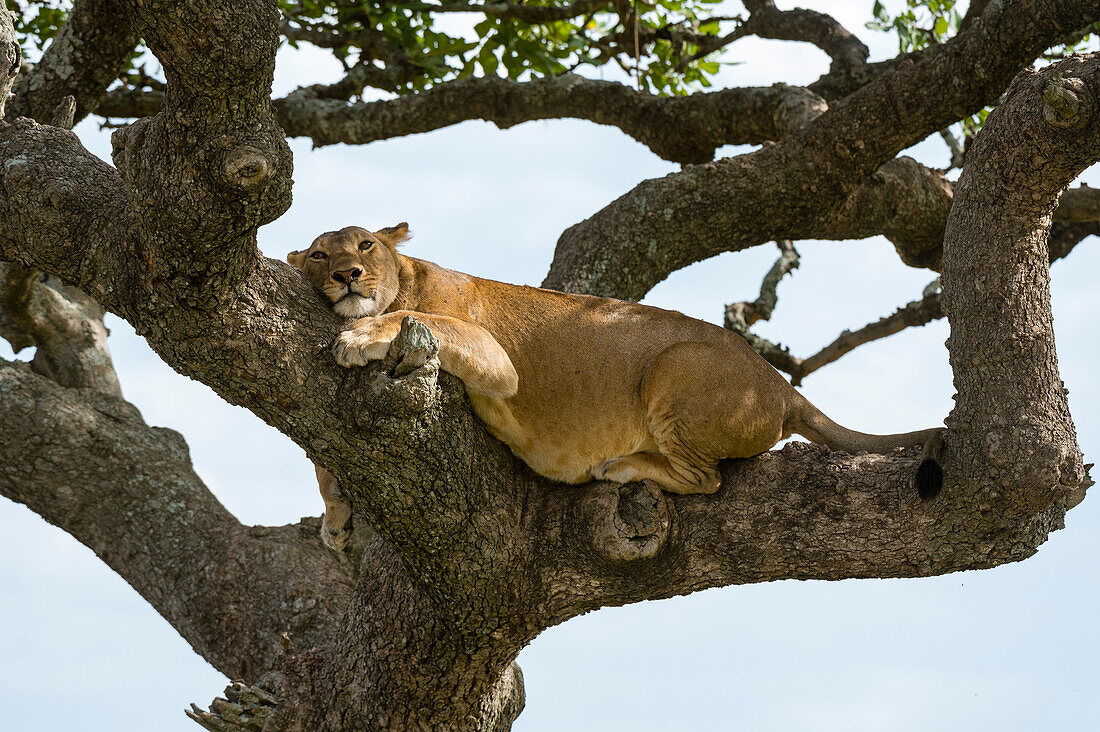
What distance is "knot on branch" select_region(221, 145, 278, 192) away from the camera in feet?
10.8

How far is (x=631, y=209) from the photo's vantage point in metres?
6.21

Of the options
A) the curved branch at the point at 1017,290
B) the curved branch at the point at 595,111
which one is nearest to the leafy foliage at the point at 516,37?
the curved branch at the point at 595,111

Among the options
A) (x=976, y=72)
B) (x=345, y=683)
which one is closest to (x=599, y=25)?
(x=976, y=72)

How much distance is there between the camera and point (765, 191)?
20.4 feet

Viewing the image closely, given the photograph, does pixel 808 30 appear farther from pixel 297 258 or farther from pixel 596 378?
pixel 297 258

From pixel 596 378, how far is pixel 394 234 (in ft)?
3.80

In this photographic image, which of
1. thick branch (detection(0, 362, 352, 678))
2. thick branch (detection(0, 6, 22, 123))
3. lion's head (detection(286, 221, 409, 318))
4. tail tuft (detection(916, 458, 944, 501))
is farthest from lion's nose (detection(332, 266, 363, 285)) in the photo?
tail tuft (detection(916, 458, 944, 501))

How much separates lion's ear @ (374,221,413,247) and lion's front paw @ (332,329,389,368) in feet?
3.74

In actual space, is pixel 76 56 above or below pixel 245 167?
above

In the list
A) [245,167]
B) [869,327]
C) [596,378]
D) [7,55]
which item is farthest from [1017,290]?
[7,55]

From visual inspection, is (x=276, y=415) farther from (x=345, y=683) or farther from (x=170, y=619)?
(x=170, y=619)

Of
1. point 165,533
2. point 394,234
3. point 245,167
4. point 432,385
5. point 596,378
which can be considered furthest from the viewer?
point 165,533

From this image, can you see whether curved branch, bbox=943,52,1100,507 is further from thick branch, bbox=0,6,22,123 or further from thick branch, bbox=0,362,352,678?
thick branch, bbox=0,6,22,123

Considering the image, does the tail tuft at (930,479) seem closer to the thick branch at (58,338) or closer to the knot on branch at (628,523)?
the knot on branch at (628,523)
